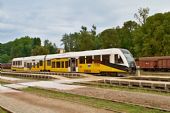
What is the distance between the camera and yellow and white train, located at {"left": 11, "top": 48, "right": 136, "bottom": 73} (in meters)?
37.1

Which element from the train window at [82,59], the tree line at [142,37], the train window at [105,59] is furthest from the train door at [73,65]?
the tree line at [142,37]

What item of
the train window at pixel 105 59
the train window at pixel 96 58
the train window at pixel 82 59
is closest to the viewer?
the train window at pixel 105 59

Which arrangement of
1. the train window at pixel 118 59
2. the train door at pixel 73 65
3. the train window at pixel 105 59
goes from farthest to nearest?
the train door at pixel 73 65
the train window at pixel 105 59
the train window at pixel 118 59

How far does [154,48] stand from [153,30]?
4.52 meters

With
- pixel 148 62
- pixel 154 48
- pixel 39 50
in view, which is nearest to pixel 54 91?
pixel 148 62

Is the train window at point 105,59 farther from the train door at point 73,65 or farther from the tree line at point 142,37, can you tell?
the tree line at point 142,37

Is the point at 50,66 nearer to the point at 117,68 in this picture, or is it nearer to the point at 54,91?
the point at 117,68

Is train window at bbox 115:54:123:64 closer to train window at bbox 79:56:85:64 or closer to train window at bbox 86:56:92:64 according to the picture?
train window at bbox 86:56:92:64

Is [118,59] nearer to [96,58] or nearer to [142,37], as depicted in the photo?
[96,58]

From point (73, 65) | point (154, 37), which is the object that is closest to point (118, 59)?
point (73, 65)

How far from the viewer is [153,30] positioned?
250 ft

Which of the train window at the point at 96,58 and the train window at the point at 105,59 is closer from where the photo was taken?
the train window at the point at 105,59

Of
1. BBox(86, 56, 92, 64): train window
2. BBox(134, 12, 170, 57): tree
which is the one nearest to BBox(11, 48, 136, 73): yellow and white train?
BBox(86, 56, 92, 64): train window

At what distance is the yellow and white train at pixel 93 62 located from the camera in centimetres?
3709
